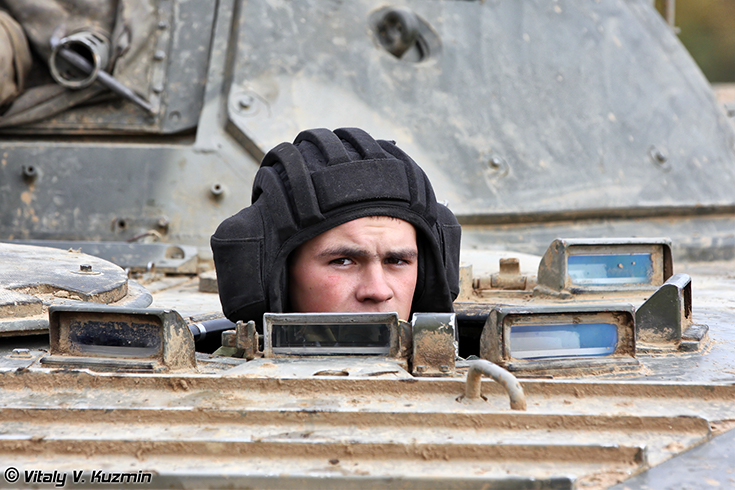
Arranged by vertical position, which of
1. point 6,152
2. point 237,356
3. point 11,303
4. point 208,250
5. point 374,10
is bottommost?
point 237,356

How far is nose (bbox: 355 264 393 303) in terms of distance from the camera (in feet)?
6.06

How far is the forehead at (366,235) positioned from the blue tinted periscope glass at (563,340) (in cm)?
52

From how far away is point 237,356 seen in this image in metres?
1.72

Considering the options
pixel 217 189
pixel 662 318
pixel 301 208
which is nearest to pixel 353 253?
pixel 301 208

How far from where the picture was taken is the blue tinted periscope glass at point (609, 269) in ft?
6.99

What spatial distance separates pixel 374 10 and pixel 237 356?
8.02 ft

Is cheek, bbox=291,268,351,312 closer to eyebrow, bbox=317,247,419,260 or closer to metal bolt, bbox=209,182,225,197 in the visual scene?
eyebrow, bbox=317,247,419,260

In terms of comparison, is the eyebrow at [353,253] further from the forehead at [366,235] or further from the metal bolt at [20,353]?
the metal bolt at [20,353]

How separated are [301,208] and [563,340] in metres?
0.67

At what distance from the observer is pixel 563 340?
4.84ft

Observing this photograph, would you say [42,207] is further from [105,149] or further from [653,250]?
[653,250]

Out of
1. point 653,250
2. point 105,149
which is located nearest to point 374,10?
point 105,149

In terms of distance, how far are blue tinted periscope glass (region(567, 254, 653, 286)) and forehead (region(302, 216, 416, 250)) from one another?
503 millimetres

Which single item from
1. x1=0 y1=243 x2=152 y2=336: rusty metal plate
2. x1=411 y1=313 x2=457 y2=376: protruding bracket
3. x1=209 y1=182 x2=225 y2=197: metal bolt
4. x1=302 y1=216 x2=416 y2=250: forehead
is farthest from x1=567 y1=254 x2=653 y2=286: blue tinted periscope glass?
x1=209 y1=182 x2=225 y2=197: metal bolt
